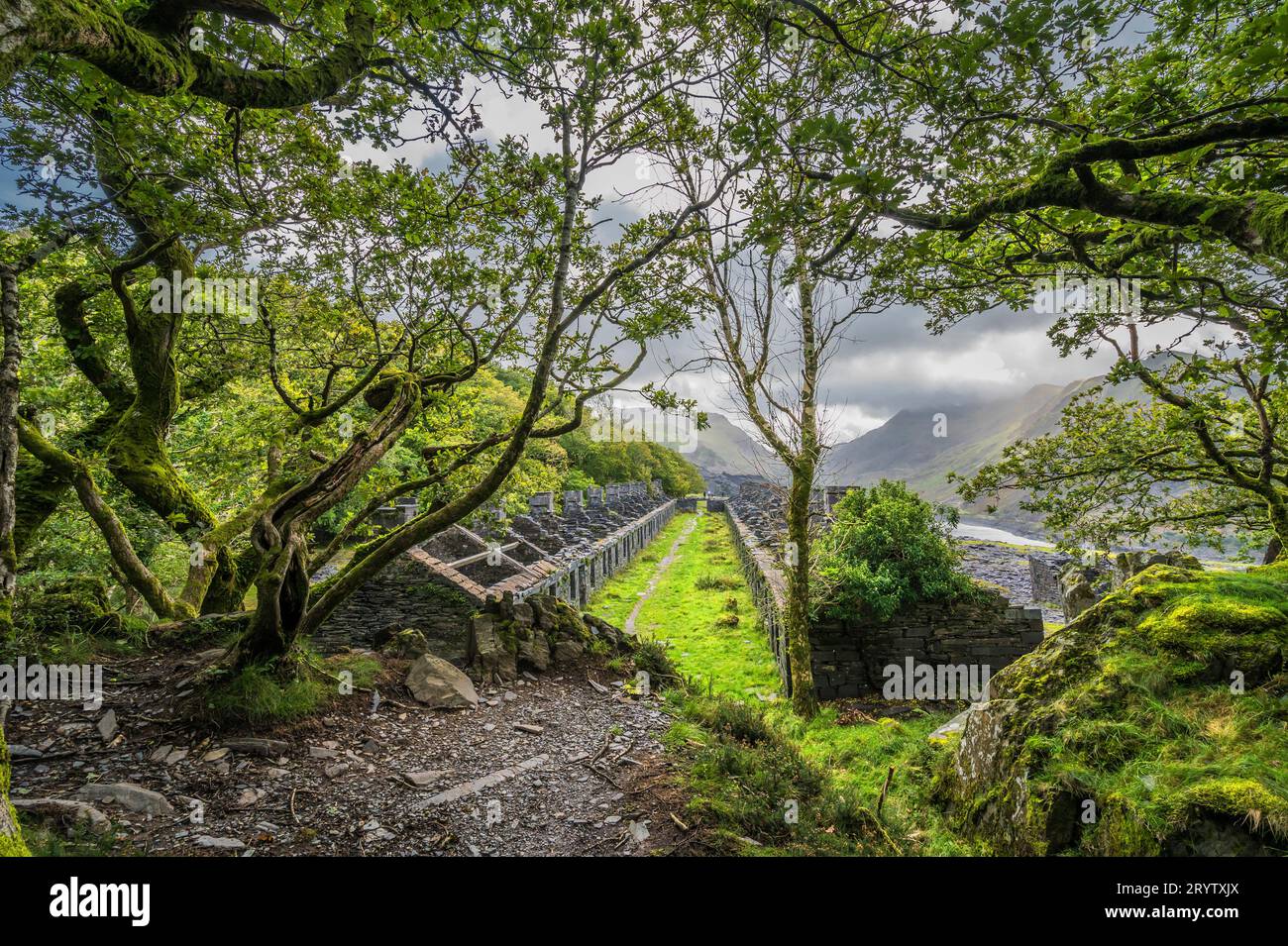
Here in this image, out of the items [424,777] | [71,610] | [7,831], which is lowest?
[424,777]

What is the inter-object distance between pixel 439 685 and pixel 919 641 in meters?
9.15

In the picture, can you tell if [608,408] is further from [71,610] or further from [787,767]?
[71,610]

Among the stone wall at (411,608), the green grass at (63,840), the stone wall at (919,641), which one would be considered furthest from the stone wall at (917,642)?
the green grass at (63,840)

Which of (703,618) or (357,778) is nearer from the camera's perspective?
(357,778)

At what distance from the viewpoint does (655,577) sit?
21516 mm

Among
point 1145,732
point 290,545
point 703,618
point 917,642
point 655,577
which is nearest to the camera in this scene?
point 1145,732

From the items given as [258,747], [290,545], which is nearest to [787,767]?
[258,747]

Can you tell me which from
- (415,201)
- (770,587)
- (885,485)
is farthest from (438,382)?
(885,485)

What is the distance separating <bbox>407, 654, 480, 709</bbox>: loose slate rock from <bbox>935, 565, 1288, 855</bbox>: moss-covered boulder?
Result: 5694 mm

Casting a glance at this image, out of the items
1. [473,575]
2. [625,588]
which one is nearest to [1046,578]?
[625,588]

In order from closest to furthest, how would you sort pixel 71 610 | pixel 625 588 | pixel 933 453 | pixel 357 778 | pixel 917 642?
pixel 357 778
pixel 71 610
pixel 917 642
pixel 625 588
pixel 933 453

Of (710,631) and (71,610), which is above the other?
(71,610)

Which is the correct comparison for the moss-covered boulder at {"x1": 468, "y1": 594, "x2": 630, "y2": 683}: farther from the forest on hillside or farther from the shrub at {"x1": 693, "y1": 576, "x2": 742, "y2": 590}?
the shrub at {"x1": 693, "y1": 576, "x2": 742, "y2": 590}
